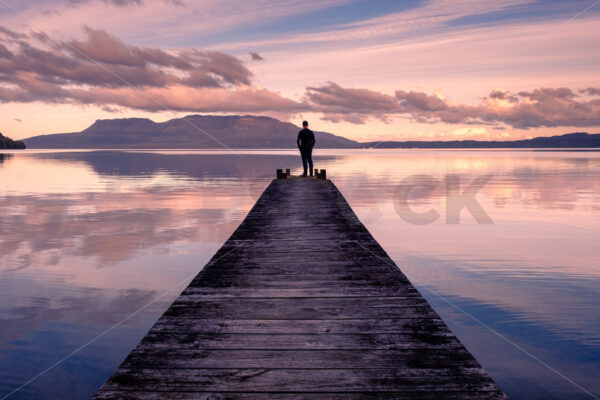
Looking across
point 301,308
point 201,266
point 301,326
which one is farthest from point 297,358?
point 201,266

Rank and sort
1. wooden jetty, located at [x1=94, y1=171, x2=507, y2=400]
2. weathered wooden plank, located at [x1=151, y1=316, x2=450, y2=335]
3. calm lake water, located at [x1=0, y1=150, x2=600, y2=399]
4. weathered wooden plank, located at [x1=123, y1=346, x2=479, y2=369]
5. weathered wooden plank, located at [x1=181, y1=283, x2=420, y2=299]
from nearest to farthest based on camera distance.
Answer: wooden jetty, located at [x1=94, y1=171, x2=507, y2=400], weathered wooden plank, located at [x1=123, y1=346, x2=479, y2=369], weathered wooden plank, located at [x1=151, y1=316, x2=450, y2=335], weathered wooden plank, located at [x1=181, y1=283, x2=420, y2=299], calm lake water, located at [x1=0, y1=150, x2=600, y2=399]

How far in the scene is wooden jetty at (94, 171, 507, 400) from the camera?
357 cm

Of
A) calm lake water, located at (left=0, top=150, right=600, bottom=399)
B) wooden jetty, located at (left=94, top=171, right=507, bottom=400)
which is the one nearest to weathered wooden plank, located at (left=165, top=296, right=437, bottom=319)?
wooden jetty, located at (left=94, top=171, right=507, bottom=400)

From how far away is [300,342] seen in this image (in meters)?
4.34

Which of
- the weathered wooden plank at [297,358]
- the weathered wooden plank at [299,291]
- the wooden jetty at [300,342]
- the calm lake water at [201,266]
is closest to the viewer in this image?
the wooden jetty at [300,342]

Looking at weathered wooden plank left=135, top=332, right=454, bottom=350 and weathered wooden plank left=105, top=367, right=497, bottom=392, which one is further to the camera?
weathered wooden plank left=135, top=332, right=454, bottom=350

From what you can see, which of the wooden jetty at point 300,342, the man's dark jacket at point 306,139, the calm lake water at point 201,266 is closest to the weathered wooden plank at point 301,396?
the wooden jetty at point 300,342

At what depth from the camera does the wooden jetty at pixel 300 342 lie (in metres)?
3.57

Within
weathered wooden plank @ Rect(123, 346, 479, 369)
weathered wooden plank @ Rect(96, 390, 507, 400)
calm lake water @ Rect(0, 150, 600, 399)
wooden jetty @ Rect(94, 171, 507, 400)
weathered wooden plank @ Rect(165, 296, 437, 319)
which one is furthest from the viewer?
calm lake water @ Rect(0, 150, 600, 399)

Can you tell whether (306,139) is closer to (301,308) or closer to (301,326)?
(301,308)

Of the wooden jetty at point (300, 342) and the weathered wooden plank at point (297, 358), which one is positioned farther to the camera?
the weathered wooden plank at point (297, 358)

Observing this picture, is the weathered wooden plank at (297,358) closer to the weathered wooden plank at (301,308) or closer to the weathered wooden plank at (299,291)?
the weathered wooden plank at (301,308)

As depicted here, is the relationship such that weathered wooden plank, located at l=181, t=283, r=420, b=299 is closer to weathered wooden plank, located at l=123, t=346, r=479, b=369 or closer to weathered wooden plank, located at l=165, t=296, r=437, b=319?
weathered wooden plank, located at l=165, t=296, r=437, b=319

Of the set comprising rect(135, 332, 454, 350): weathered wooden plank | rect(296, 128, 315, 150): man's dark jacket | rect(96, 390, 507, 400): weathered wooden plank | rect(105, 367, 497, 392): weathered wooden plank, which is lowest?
rect(96, 390, 507, 400): weathered wooden plank
